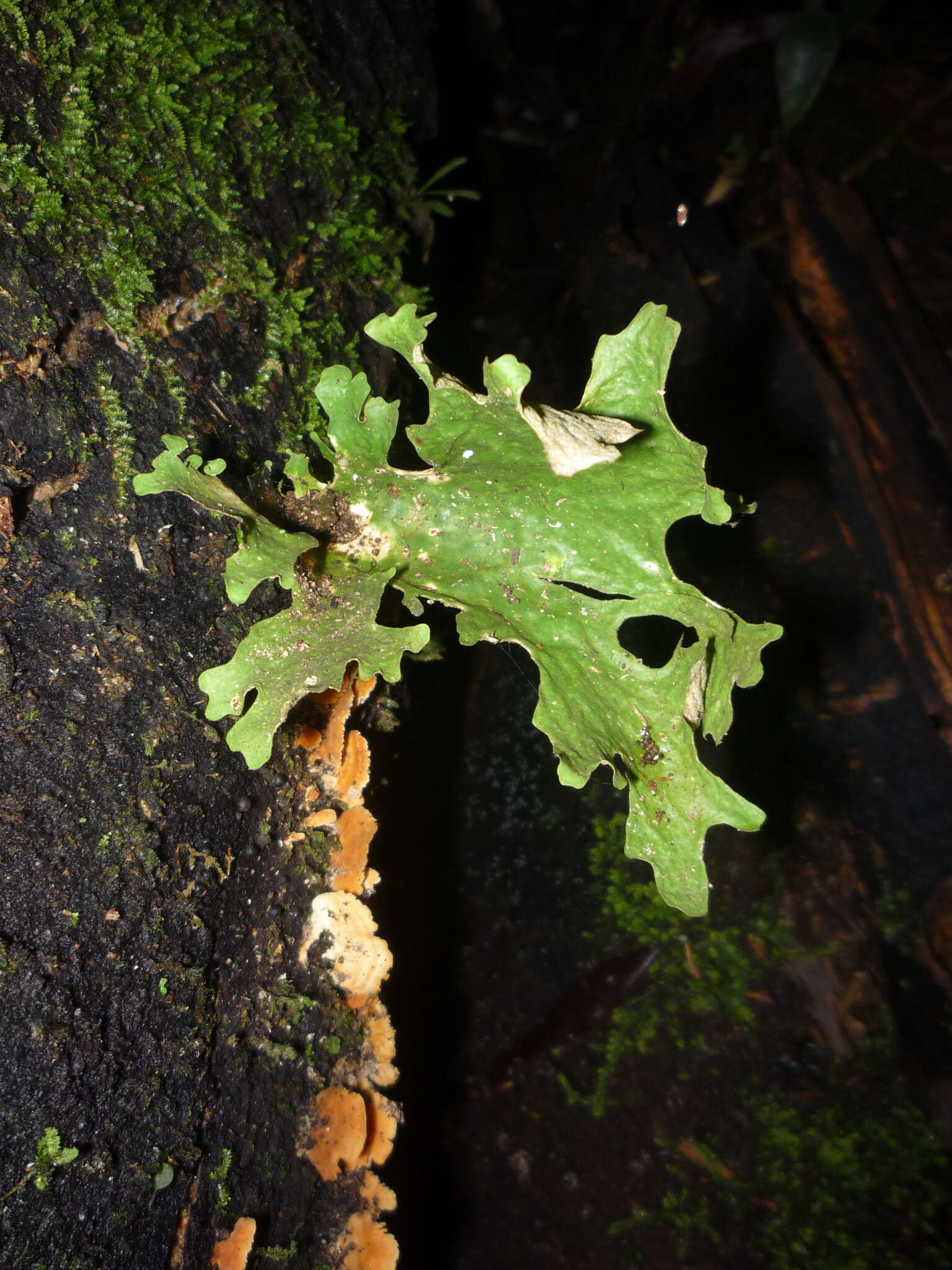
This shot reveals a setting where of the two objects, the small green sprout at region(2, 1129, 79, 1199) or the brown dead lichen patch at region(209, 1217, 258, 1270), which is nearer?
the small green sprout at region(2, 1129, 79, 1199)

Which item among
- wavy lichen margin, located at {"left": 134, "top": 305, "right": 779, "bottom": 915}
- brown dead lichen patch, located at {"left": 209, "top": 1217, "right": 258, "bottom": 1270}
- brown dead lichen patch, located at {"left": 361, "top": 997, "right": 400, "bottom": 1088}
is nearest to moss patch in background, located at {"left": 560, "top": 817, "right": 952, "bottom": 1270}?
brown dead lichen patch, located at {"left": 361, "top": 997, "right": 400, "bottom": 1088}

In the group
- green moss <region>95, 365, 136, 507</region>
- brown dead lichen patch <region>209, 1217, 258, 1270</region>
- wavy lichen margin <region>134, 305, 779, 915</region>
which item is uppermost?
green moss <region>95, 365, 136, 507</region>

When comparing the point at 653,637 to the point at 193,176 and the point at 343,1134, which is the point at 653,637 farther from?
the point at 193,176

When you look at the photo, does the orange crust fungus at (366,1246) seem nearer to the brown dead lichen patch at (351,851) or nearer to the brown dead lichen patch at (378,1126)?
the brown dead lichen patch at (378,1126)

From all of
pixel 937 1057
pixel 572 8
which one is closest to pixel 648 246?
pixel 572 8

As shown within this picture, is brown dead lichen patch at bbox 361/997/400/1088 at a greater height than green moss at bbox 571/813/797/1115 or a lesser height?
greater

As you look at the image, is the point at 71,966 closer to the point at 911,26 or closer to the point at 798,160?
the point at 798,160

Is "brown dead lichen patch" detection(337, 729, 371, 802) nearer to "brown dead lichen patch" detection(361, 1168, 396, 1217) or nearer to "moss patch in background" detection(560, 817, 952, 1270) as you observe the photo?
"brown dead lichen patch" detection(361, 1168, 396, 1217)
